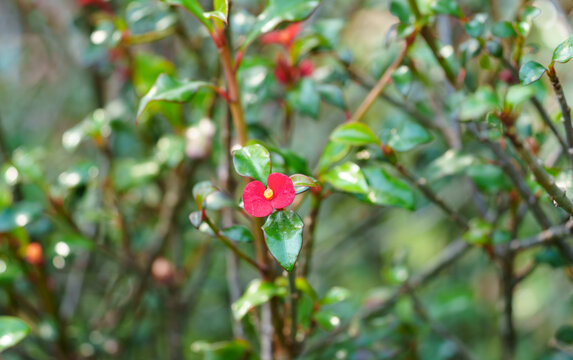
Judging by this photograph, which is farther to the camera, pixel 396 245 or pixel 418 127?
pixel 396 245

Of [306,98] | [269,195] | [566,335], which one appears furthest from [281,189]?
[566,335]

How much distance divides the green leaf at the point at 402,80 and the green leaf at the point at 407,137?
0.07 metres

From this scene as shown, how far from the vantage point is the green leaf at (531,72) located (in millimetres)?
653

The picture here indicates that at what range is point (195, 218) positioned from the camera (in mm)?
718

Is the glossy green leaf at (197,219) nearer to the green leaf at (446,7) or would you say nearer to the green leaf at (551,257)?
the green leaf at (446,7)

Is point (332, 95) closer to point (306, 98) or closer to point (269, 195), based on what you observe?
point (306, 98)

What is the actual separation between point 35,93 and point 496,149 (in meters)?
2.02

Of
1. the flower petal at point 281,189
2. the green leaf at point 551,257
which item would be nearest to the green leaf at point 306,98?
the flower petal at point 281,189

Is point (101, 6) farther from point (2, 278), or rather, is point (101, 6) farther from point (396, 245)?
point (396, 245)

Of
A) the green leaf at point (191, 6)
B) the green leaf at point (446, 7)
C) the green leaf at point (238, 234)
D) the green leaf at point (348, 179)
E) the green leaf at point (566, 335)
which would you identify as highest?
the green leaf at point (191, 6)

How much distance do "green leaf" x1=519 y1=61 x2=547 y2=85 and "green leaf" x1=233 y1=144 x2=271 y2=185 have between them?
1.07 ft

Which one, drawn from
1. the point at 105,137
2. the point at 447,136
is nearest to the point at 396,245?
the point at 447,136

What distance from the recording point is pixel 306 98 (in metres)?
0.93

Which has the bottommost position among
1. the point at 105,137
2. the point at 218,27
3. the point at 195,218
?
the point at 105,137
